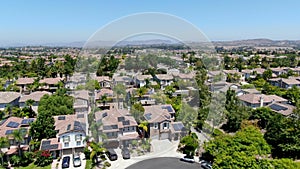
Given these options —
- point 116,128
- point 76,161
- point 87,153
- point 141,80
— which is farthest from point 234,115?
point 141,80

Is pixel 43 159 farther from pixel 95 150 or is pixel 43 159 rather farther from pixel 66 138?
pixel 95 150

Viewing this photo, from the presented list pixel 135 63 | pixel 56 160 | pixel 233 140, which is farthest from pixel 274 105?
pixel 56 160

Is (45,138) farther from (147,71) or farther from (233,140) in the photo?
(147,71)

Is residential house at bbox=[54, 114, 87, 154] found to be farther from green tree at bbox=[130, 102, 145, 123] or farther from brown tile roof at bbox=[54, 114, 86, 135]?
green tree at bbox=[130, 102, 145, 123]

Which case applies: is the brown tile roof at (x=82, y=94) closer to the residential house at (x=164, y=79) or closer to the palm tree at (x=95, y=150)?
the palm tree at (x=95, y=150)

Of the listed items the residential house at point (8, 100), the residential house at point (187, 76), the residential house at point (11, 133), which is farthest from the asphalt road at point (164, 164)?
the residential house at point (8, 100)

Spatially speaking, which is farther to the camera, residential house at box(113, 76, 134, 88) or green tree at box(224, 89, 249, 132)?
residential house at box(113, 76, 134, 88)

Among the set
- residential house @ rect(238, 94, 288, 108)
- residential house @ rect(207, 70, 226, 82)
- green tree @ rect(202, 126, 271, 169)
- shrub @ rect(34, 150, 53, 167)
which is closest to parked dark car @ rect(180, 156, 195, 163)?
green tree @ rect(202, 126, 271, 169)
